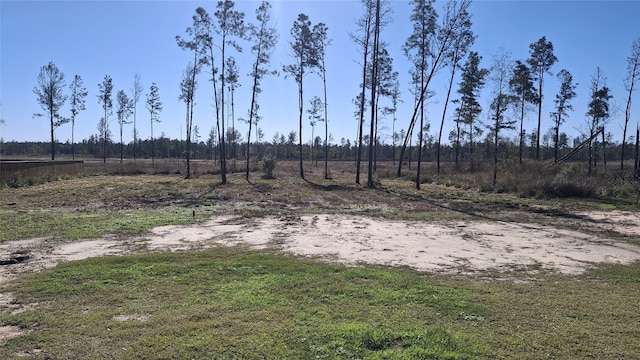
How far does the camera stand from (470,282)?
252 inches

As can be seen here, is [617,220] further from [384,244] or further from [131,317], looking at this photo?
[131,317]

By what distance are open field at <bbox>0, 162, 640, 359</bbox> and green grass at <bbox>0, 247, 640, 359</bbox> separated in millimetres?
21

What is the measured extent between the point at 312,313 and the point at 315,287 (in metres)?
1.06

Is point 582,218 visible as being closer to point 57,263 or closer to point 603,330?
point 603,330

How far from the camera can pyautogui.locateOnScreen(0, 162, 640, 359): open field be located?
3.94 meters

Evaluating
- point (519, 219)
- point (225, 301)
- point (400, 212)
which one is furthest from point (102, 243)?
point (519, 219)

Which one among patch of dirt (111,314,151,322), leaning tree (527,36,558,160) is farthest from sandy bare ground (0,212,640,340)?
leaning tree (527,36,558,160)

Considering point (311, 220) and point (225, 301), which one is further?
point (311, 220)

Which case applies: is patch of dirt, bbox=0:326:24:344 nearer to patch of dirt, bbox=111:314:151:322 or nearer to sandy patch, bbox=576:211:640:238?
patch of dirt, bbox=111:314:151:322

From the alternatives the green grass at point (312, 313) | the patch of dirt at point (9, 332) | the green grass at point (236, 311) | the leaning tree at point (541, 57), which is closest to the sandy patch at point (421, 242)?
the green grass at point (312, 313)

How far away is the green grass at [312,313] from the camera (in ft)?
12.6

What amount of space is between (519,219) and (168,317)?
1258cm

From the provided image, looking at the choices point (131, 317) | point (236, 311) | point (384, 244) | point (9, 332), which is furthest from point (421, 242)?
point (9, 332)

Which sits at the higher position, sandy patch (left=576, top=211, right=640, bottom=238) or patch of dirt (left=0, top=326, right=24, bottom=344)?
patch of dirt (left=0, top=326, right=24, bottom=344)
